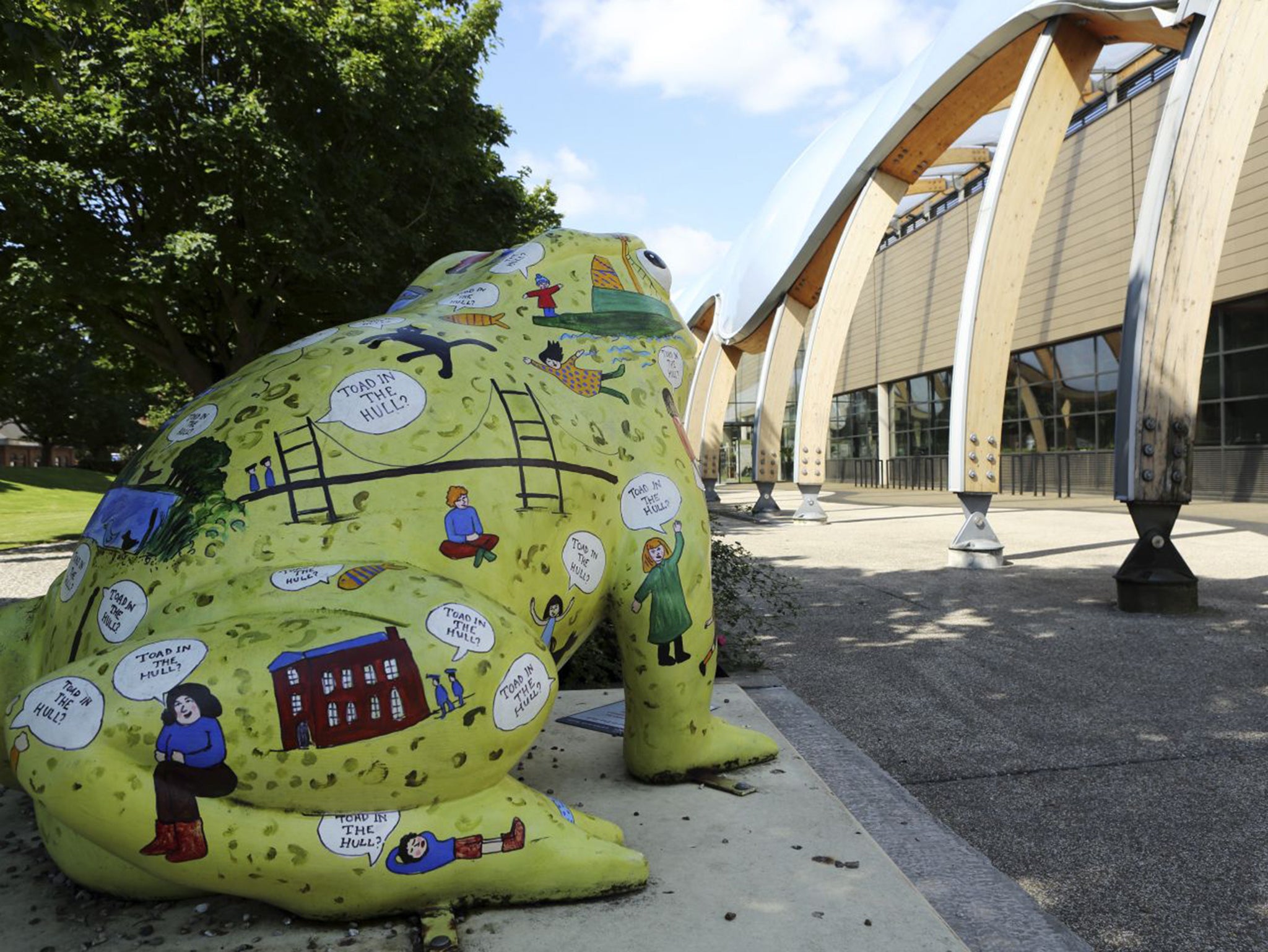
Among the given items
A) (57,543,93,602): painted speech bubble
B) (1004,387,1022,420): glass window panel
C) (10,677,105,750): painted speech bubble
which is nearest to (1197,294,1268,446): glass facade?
(1004,387,1022,420): glass window panel

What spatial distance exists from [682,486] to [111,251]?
11165 mm

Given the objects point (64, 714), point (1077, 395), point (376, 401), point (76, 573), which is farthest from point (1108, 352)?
point (64, 714)

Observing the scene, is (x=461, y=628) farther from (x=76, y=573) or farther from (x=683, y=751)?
(x=683, y=751)

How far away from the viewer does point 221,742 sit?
5.53ft

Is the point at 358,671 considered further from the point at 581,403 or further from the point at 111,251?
the point at 111,251

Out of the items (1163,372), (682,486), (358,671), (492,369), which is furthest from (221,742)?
(1163,372)

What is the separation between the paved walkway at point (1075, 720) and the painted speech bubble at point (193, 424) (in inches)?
107

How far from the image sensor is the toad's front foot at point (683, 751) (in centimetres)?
293

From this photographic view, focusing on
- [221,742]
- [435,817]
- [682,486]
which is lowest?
[435,817]

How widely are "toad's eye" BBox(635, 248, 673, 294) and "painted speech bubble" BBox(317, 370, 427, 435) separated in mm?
1164

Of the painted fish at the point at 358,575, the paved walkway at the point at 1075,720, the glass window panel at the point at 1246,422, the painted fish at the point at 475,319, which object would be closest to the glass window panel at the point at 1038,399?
the glass window panel at the point at 1246,422

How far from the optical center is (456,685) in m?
1.85

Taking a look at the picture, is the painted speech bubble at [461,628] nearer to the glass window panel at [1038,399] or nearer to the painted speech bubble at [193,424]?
the painted speech bubble at [193,424]

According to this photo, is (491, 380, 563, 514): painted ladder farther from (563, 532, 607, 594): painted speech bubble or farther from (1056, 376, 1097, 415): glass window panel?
(1056, 376, 1097, 415): glass window panel
